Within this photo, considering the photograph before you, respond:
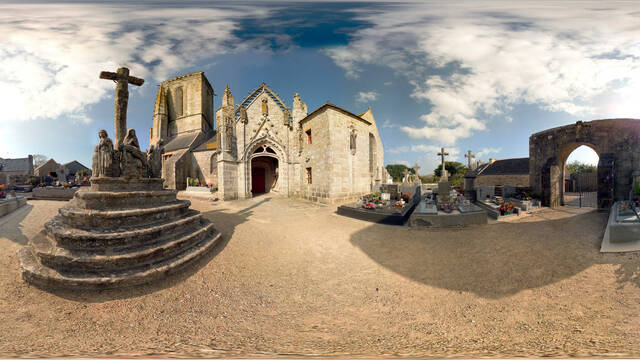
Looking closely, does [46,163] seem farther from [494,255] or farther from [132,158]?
[494,255]

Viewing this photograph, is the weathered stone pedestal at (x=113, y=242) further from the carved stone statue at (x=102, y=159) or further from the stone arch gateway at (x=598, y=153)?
the stone arch gateway at (x=598, y=153)

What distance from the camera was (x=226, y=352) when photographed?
1.92 meters

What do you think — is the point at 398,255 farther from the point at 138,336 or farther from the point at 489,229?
the point at 138,336

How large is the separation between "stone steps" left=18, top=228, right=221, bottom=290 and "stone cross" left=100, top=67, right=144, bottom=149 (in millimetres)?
2771

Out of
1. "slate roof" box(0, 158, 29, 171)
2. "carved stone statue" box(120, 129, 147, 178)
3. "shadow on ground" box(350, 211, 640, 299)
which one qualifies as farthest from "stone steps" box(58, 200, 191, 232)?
"slate roof" box(0, 158, 29, 171)

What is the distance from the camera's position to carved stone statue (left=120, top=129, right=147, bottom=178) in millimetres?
4293

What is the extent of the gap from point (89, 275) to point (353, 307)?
3.59 m

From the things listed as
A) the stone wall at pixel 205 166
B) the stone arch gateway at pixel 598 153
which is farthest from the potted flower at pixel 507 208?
the stone wall at pixel 205 166

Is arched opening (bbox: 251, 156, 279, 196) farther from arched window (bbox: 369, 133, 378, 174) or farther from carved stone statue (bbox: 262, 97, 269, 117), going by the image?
arched window (bbox: 369, 133, 378, 174)

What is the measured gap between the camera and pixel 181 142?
1988 centimetres

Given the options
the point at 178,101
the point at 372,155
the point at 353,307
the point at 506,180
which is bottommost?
the point at 353,307

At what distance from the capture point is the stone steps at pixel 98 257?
2.63 meters

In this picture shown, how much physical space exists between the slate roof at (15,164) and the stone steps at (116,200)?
3174 centimetres

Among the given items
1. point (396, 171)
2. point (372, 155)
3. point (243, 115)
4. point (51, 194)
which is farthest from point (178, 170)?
point (396, 171)
